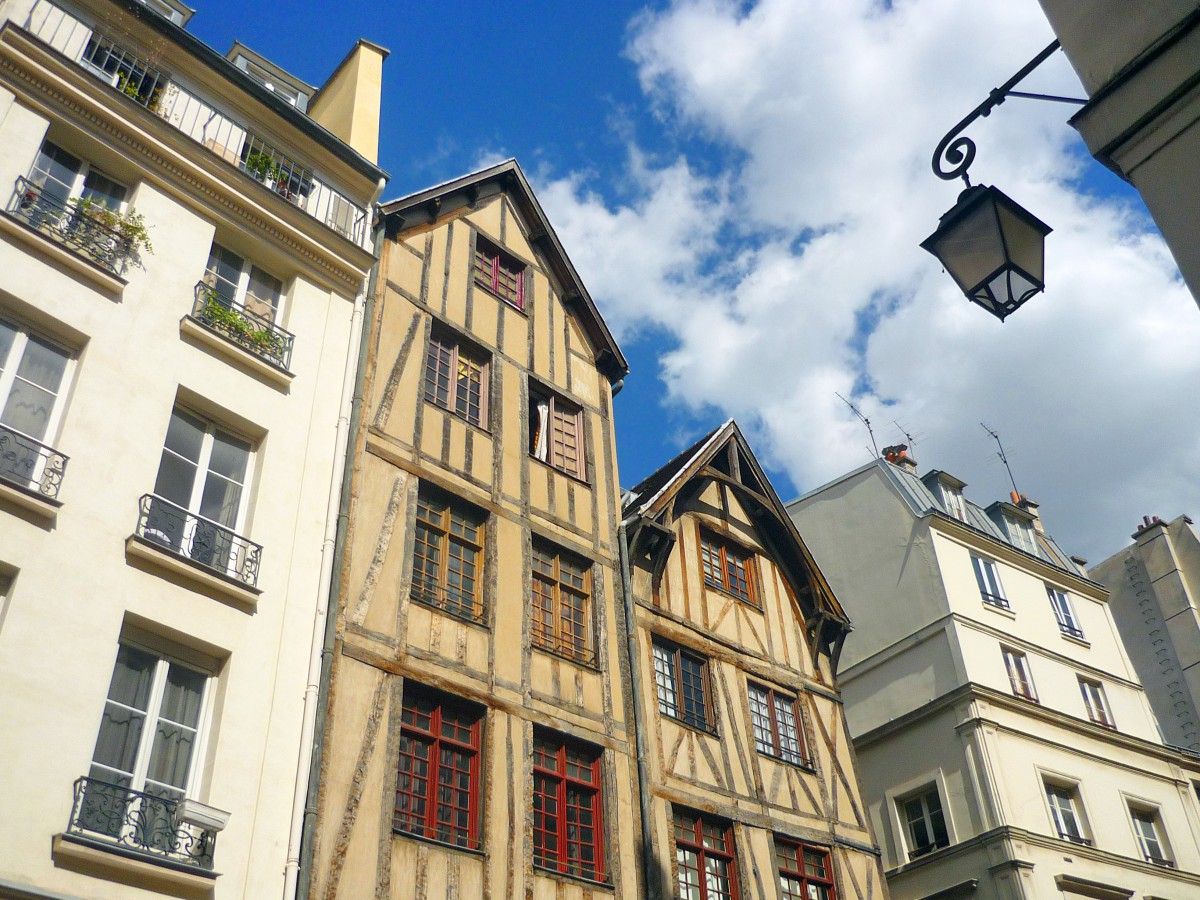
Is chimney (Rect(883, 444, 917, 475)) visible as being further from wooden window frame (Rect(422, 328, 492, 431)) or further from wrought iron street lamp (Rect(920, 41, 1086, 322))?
wrought iron street lamp (Rect(920, 41, 1086, 322))

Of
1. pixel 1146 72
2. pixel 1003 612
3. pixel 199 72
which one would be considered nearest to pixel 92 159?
pixel 199 72

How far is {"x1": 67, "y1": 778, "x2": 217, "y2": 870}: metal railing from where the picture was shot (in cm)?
862

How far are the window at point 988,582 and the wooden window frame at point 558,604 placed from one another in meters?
10.8

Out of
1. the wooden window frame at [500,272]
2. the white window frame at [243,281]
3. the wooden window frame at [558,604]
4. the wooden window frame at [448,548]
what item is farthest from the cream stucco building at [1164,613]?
the white window frame at [243,281]

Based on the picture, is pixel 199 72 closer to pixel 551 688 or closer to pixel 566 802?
pixel 551 688

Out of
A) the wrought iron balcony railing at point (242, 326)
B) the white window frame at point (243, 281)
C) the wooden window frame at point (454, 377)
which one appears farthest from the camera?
the wooden window frame at point (454, 377)

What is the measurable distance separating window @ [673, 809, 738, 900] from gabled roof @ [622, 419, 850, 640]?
4.68 metres

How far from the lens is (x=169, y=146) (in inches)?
495

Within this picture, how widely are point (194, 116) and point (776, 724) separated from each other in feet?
37.2

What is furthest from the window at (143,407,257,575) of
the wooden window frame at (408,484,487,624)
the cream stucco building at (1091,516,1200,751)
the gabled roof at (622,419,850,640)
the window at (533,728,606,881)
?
the cream stucco building at (1091,516,1200,751)

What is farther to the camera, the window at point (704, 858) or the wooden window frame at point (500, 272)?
the wooden window frame at point (500, 272)

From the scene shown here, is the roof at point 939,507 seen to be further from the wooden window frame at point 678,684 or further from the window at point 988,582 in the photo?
the wooden window frame at point 678,684

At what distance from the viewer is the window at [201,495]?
10.6 metres

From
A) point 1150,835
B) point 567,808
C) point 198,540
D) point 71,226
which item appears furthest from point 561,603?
point 1150,835
